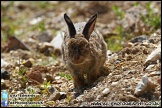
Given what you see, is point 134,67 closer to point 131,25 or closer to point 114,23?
point 131,25

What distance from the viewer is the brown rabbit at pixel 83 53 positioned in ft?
26.7

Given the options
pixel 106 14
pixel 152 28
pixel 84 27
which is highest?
pixel 106 14

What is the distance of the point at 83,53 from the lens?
8188 mm

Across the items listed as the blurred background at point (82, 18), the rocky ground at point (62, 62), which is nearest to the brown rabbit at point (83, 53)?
the rocky ground at point (62, 62)

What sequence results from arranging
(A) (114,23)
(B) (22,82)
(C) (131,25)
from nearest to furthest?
(B) (22,82), (C) (131,25), (A) (114,23)

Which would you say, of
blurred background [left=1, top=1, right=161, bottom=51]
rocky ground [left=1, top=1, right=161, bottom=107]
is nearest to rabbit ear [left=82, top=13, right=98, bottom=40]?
rocky ground [left=1, top=1, right=161, bottom=107]

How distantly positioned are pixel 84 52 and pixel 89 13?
304 inches

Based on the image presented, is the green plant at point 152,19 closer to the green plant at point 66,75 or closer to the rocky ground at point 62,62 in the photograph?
the rocky ground at point 62,62

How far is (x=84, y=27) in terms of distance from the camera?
853 centimetres

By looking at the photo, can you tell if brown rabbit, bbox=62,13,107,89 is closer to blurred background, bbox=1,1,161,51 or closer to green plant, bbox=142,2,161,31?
blurred background, bbox=1,1,161,51

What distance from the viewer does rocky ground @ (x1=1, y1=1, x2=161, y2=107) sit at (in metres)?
7.31

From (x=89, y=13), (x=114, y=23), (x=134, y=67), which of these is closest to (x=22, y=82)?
(x=134, y=67)

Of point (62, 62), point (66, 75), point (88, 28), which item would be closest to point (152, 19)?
point (62, 62)

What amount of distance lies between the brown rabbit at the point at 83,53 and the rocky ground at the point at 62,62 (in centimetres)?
23
